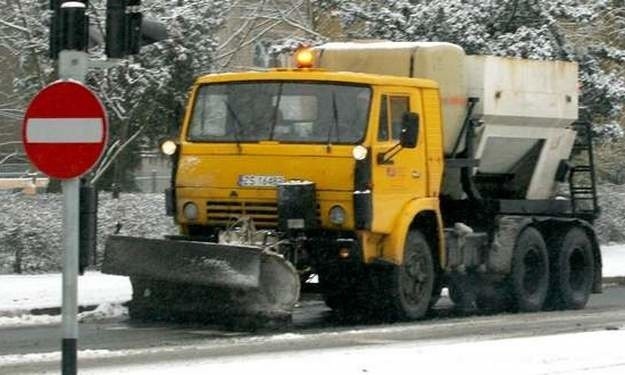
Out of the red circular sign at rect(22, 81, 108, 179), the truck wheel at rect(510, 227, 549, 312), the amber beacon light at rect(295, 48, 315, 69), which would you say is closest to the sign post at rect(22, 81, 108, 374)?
the red circular sign at rect(22, 81, 108, 179)

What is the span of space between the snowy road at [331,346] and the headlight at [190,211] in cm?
130

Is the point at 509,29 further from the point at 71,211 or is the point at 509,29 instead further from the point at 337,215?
the point at 71,211

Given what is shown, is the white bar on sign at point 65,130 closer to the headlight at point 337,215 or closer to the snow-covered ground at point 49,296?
the headlight at point 337,215

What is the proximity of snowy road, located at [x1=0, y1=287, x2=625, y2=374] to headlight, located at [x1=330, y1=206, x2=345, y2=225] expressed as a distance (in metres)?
1.17

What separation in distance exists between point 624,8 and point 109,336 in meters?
22.4

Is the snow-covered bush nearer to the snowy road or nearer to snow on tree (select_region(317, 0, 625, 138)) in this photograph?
the snowy road

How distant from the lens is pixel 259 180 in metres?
17.5

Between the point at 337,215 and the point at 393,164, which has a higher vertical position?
the point at 393,164

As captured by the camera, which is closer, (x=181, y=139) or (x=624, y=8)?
(x=181, y=139)

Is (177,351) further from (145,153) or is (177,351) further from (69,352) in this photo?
(145,153)

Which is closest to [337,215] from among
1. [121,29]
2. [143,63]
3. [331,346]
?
[331,346]

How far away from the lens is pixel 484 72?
63.9ft

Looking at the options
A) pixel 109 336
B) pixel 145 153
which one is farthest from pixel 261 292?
pixel 145 153

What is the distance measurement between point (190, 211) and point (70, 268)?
335 inches
